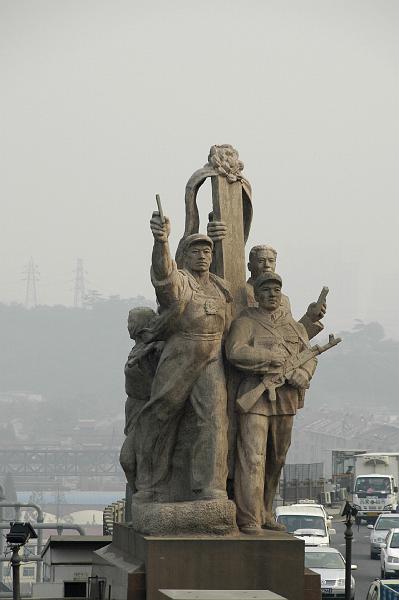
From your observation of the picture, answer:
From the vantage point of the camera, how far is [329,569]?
1140 inches

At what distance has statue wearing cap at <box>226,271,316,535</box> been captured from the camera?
16.5 metres

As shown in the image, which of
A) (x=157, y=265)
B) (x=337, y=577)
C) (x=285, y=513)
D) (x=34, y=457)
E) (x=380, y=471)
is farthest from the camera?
(x=34, y=457)

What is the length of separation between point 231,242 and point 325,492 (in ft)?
151

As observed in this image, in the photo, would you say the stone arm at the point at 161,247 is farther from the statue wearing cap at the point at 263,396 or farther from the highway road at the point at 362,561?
the highway road at the point at 362,561

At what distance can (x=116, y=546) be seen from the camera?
17656 mm

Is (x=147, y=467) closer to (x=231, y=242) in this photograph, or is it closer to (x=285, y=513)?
(x=231, y=242)

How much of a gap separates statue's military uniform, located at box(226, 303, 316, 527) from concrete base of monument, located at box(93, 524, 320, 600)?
2.00 ft

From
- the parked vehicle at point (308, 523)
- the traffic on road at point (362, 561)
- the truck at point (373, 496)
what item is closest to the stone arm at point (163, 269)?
the traffic on road at point (362, 561)

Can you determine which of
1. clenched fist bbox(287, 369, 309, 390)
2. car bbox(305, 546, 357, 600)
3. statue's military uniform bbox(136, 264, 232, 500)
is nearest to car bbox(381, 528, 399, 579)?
car bbox(305, 546, 357, 600)

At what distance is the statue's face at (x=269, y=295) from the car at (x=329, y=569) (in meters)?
11.3

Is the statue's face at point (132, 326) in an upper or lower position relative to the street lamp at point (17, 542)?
upper

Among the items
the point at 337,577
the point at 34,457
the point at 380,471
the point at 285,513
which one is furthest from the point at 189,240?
the point at 34,457

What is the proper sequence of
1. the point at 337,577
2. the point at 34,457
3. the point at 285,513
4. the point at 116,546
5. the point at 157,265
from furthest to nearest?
1. the point at 34,457
2. the point at 285,513
3. the point at 337,577
4. the point at 116,546
5. the point at 157,265

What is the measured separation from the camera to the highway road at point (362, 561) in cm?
3195
